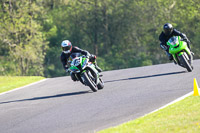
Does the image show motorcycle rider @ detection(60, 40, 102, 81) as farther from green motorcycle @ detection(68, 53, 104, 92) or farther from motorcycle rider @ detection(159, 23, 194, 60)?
motorcycle rider @ detection(159, 23, 194, 60)

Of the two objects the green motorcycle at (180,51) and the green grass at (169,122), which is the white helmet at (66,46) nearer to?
the green motorcycle at (180,51)

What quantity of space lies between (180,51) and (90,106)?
5.63m

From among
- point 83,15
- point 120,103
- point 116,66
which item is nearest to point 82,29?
point 83,15

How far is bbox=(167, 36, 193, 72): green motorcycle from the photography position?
16.3 meters

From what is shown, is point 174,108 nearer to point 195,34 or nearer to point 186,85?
point 186,85

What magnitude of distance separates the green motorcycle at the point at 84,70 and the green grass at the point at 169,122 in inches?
187

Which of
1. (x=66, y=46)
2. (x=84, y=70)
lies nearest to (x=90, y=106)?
(x=84, y=70)

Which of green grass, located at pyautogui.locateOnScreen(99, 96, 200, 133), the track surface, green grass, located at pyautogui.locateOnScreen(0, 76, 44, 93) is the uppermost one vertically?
green grass, located at pyautogui.locateOnScreen(99, 96, 200, 133)

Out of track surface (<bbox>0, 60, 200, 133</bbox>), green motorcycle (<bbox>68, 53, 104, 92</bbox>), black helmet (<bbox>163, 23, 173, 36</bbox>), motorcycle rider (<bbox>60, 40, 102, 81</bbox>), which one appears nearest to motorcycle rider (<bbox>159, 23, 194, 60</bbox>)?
black helmet (<bbox>163, 23, 173, 36</bbox>)

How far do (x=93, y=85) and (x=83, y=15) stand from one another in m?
44.4

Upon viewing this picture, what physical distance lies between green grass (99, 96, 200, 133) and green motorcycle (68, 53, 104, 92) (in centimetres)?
474

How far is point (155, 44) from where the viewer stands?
57281mm

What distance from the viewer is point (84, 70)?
47.3 feet

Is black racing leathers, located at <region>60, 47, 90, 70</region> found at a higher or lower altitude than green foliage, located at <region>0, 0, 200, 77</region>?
higher
